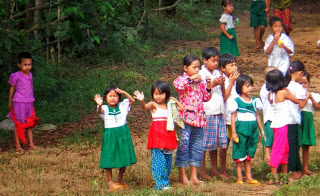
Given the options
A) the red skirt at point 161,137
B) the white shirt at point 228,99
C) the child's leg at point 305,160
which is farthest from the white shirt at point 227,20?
the red skirt at point 161,137

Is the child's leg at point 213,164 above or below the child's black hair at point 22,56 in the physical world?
below

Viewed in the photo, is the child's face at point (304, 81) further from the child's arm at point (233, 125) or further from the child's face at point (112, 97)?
the child's face at point (112, 97)

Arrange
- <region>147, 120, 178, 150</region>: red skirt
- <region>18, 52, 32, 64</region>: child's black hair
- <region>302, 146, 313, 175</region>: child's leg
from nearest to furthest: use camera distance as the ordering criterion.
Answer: <region>147, 120, 178, 150</region>: red skirt → <region>302, 146, 313, 175</region>: child's leg → <region>18, 52, 32, 64</region>: child's black hair

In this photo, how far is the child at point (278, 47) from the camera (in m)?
10.1

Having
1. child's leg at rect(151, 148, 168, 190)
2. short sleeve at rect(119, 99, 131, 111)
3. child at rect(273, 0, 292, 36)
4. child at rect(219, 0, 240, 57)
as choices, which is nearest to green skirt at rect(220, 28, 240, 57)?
child at rect(219, 0, 240, 57)

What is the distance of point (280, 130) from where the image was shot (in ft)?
24.4

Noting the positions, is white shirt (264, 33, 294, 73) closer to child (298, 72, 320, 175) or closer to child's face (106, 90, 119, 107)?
child (298, 72, 320, 175)

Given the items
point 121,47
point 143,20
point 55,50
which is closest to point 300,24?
point 143,20

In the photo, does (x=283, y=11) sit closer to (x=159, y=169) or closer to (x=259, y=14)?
(x=259, y=14)

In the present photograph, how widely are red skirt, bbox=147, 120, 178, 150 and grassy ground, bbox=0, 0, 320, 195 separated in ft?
1.53

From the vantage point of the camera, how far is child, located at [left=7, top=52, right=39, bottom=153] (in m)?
9.19

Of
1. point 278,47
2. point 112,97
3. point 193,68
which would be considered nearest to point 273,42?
point 278,47

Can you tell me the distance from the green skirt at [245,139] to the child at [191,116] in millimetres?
443

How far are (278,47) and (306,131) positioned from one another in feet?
9.02
